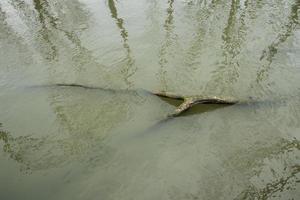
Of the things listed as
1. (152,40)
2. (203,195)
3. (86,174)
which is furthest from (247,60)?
(86,174)

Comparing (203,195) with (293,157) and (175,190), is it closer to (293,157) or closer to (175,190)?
(175,190)

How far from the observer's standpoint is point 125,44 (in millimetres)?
8164

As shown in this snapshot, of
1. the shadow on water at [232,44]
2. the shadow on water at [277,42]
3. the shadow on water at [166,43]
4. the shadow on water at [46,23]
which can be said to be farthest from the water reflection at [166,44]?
the shadow on water at [46,23]

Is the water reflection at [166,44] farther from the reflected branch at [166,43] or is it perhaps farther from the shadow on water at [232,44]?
the shadow on water at [232,44]

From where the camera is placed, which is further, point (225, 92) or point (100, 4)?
point (100, 4)

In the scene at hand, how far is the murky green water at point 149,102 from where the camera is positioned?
4.97m

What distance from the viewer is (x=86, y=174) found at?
5.09 m

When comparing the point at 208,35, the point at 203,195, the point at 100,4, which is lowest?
the point at 203,195

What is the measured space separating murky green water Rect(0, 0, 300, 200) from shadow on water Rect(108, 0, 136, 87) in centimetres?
3

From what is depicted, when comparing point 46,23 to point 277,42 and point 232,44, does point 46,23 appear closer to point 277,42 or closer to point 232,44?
point 232,44

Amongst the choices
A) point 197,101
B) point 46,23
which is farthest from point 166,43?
point 46,23

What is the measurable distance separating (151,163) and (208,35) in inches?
172

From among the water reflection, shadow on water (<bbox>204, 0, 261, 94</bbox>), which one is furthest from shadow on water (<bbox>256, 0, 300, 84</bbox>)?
the water reflection

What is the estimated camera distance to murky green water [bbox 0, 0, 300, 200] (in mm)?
4973
